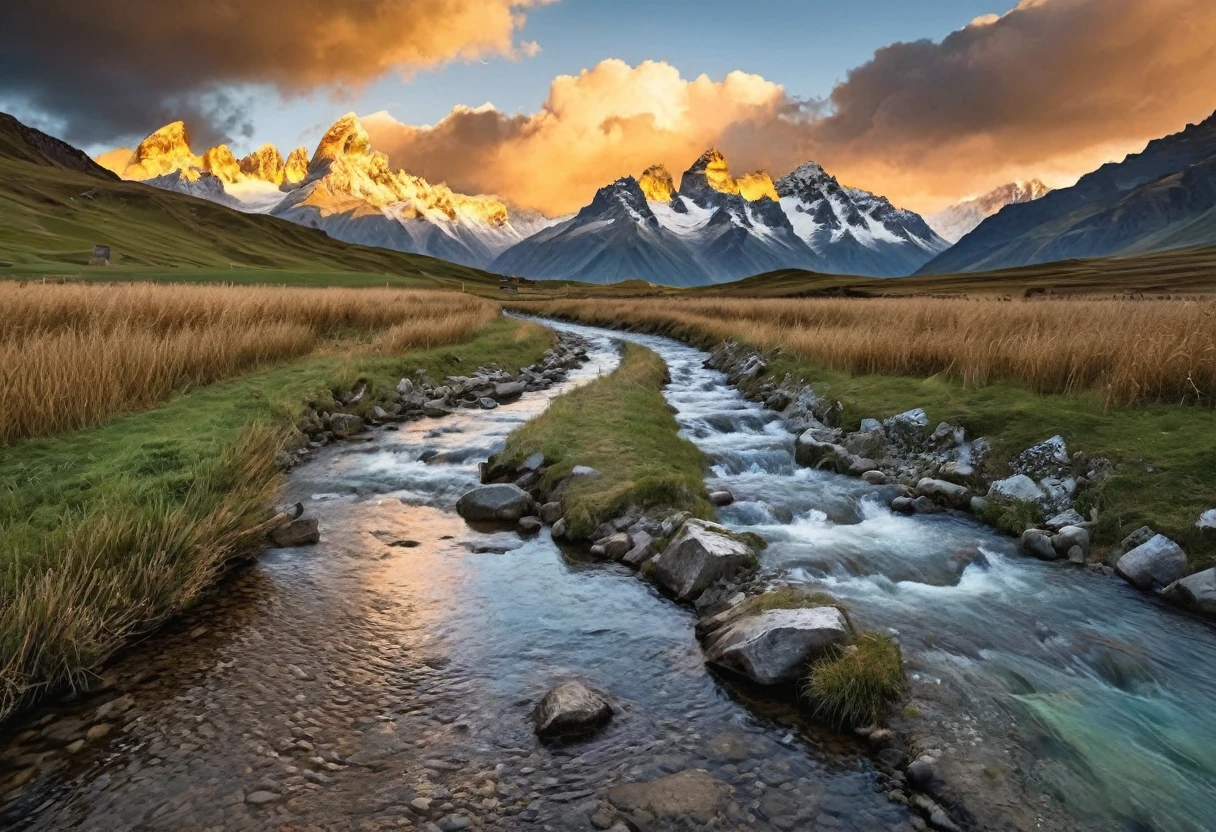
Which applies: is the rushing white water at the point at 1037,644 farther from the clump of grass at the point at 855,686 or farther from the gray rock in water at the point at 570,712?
the gray rock in water at the point at 570,712

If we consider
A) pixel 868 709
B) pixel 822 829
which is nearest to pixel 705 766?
pixel 822 829

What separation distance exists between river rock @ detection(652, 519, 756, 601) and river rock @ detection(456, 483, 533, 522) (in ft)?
9.86

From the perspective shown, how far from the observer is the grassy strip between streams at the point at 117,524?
5.11m

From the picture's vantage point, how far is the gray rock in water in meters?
5.23

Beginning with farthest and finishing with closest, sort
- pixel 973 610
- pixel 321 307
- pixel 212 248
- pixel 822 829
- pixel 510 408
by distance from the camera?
pixel 212 248
pixel 321 307
pixel 510 408
pixel 973 610
pixel 822 829

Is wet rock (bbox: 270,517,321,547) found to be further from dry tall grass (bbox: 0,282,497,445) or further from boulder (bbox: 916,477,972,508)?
boulder (bbox: 916,477,972,508)

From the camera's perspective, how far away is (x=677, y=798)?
4.54m

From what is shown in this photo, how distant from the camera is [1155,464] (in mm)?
9422

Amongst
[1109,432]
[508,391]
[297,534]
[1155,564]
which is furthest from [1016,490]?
[508,391]

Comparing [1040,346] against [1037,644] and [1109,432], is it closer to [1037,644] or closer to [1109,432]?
[1109,432]

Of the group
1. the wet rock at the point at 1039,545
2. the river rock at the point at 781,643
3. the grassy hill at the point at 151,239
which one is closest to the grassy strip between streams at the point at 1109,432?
→ the wet rock at the point at 1039,545

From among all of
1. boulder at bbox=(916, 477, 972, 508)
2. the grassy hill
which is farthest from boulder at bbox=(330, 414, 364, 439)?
the grassy hill

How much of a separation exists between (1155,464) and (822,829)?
8465 mm

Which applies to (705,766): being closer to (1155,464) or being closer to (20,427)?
(1155,464)
